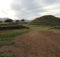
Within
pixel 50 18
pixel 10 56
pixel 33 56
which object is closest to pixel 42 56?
pixel 33 56

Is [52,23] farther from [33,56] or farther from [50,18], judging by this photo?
[33,56]

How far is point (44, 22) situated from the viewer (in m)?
59.3

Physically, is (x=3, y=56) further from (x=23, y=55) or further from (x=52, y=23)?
(x=52, y=23)

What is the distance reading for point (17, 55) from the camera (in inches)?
442

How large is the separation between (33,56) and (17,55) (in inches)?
48.8

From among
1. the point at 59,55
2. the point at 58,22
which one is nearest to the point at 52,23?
the point at 58,22

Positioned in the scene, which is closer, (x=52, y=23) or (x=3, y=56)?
(x=3, y=56)

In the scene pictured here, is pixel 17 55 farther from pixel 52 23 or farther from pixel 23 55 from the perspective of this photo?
pixel 52 23

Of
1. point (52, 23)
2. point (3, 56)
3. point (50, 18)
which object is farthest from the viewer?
point (50, 18)

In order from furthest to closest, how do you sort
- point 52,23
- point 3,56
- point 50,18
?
point 50,18 → point 52,23 → point 3,56

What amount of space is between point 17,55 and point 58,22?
157 feet

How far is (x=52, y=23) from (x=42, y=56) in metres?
46.1

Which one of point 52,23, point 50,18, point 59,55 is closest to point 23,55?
point 59,55

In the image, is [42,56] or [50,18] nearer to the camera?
[42,56]
